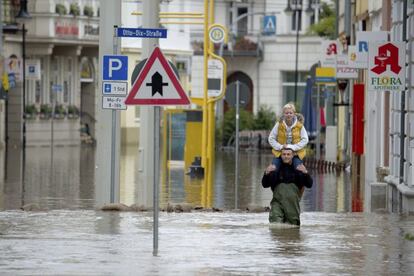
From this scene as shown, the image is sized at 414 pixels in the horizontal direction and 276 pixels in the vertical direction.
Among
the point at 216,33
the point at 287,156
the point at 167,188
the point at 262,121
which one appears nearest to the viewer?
the point at 287,156

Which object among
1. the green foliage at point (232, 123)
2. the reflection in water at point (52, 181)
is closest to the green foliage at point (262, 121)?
the green foliage at point (232, 123)

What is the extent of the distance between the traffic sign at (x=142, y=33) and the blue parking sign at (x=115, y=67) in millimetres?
383

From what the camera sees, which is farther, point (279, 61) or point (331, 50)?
point (279, 61)

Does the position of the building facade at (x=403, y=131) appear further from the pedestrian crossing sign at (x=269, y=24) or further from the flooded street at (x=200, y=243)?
the pedestrian crossing sign at (x=269, y=24)

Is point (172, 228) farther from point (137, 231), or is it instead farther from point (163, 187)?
point (163, 187)

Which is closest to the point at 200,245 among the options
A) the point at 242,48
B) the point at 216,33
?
the point at 216,33

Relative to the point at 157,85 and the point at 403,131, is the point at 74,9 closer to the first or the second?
the point at 403,131

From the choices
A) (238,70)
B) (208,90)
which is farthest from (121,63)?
(238,70)

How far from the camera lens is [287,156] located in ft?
71.3

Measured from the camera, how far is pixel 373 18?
4503 centimetres

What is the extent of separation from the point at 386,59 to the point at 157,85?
33.0 ft

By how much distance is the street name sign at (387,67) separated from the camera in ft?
86.9

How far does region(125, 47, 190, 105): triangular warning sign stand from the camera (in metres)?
17.1

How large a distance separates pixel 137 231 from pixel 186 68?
67.6m
